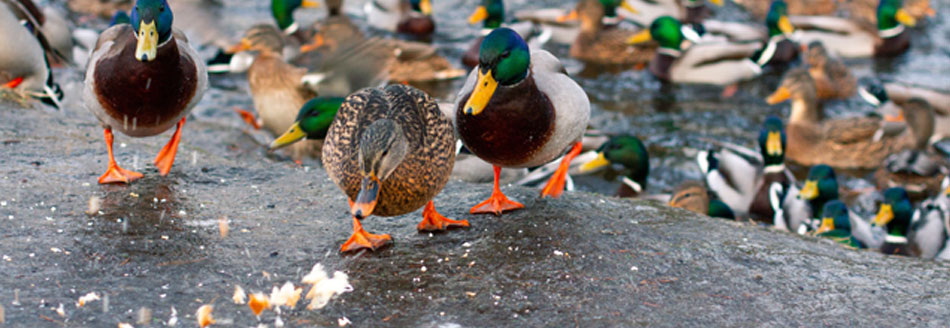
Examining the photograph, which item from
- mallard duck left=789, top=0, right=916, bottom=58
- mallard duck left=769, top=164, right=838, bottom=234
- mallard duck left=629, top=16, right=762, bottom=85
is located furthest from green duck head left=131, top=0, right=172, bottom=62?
mallard duck left=789, top=0, right=916, bottom=58

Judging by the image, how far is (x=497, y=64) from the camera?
401 centimetres

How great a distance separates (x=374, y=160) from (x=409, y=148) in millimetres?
279

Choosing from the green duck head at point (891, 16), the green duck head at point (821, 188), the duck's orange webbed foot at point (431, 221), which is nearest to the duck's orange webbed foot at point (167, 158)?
the duck's orange webbed foot at point (431, 221)

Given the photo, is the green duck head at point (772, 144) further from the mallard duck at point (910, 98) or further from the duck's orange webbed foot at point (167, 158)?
the duck's orange webbed foot at point (167, 158)

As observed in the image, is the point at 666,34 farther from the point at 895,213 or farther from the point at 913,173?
the point at 895,213

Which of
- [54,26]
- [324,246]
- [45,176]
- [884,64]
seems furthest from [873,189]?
[54,26]

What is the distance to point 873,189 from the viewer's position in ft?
27.6

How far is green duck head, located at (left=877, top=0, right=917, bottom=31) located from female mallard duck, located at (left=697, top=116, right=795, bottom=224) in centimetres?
535

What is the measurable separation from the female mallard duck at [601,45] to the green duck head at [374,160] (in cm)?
849

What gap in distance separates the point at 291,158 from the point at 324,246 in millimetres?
3897

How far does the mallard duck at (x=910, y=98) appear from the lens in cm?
938

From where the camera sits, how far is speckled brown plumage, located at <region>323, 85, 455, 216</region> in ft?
12.1

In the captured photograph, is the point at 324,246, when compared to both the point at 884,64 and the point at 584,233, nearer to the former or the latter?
the point at 584,233

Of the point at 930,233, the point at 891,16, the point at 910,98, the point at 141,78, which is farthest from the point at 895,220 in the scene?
the point at 891,16
